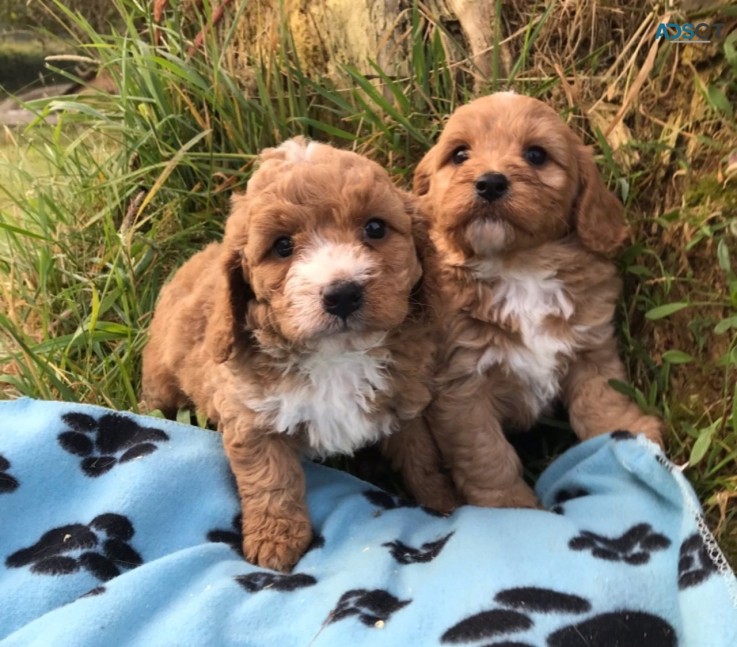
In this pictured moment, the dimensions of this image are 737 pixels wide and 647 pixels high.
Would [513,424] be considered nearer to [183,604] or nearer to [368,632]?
[368,632]

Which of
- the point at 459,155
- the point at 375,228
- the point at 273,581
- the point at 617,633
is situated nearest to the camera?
the point at 617,633

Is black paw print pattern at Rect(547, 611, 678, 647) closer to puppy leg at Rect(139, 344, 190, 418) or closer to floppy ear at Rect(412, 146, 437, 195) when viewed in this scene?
floppy ear at Rect(412, 146, 437, 195)

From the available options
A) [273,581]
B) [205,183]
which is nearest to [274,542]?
[273,581]

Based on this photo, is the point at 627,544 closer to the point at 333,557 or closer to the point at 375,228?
the point at 333,557

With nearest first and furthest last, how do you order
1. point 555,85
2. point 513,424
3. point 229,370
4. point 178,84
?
1. point 229,370
2. point 513,424
3. point 555,85
4. point 178,84

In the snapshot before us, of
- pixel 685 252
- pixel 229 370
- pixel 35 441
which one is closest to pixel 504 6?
pixel 685 252
